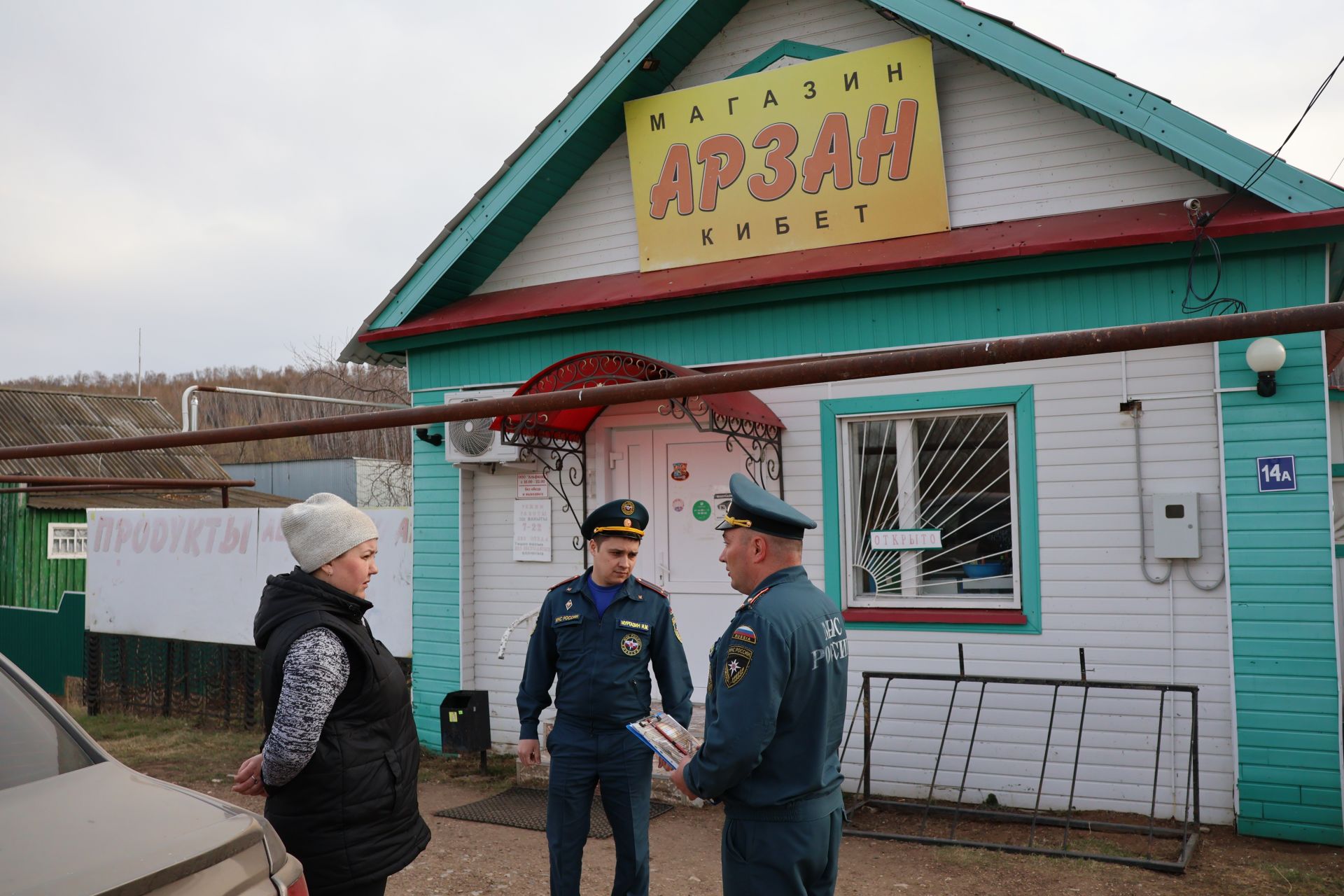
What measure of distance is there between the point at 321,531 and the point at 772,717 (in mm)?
1553

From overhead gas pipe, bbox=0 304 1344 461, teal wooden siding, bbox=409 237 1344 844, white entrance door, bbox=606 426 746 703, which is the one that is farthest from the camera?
white entrance door, bbox=606 426 746 703

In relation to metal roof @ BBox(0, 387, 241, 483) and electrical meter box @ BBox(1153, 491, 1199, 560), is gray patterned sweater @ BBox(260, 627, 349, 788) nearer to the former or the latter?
electrical meter box @ BBox(1153, 491, 1199, 560)

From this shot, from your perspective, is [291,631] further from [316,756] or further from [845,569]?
[845,569]

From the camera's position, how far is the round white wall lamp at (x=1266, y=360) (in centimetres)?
611

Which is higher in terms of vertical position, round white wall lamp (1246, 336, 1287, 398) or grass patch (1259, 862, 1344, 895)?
round white wall lamp (1246, 336, 1287, 398)

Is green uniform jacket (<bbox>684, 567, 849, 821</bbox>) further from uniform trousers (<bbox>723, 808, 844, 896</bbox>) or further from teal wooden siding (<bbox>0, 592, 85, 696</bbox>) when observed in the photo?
teal wooden siding (<bbox>0, 592, 85, 696</bbox>)

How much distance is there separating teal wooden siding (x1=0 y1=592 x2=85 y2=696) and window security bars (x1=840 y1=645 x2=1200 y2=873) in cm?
1007

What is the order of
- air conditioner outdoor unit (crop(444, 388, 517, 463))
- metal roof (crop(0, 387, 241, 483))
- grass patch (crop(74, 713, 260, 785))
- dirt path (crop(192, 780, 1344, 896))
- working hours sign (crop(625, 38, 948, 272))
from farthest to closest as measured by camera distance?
metal roof (crop(0, 387, 241, 483)) < grass patch (crop(74, 713, 260, 785)) < air conditioner outdoor unit (crop(444, 388, 517, 463)) < working hours sign (crop(625, 38, 948, 272)) < dirt path (crop(192, 780, 1344, 896))

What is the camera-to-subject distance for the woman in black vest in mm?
3059

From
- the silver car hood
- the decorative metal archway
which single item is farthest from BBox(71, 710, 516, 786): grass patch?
the silver car hood

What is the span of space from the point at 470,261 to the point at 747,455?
318 cm

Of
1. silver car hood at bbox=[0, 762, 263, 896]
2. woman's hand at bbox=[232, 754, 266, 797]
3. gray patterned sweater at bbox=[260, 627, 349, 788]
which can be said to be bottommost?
woman's hand at bbox=[232, 754, 266, 797]

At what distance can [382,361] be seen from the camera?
1033cm

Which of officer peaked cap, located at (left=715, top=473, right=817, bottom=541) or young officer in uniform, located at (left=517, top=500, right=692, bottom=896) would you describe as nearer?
officer peaked cap, located at (left=715, top=473, right=817, bottom=541)
